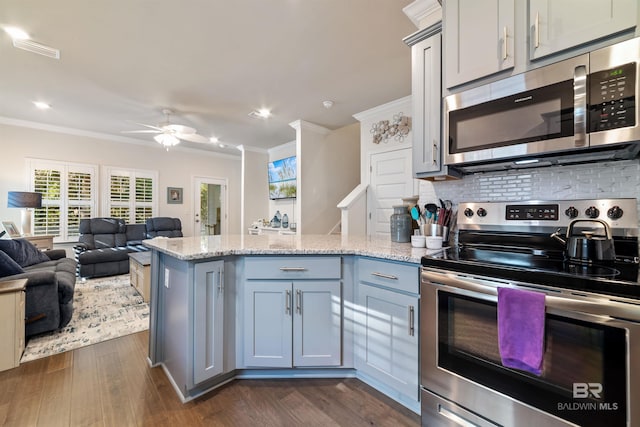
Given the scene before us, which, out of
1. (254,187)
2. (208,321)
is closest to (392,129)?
(208,321)

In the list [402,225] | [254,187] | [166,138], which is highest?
[166,138]

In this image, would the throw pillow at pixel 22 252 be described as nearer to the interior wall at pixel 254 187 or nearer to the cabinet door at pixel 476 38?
the interior wall at pixel 254 187

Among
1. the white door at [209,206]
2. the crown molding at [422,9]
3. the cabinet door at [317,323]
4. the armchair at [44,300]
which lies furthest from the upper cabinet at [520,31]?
the white door at [209,206]

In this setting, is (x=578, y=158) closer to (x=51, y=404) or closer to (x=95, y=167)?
(x=51, y=404)

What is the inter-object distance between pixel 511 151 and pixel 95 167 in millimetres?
6792

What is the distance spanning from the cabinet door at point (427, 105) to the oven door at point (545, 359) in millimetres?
772

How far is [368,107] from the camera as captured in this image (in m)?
4.12

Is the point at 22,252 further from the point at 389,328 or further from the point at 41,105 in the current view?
the point at 389,328

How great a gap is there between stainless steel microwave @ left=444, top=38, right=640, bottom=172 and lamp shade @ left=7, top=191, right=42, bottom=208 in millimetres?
5869

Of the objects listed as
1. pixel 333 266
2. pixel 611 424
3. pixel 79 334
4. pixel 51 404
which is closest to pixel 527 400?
pixel 611 424

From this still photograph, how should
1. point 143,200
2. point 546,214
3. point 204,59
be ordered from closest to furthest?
point 546,214, point 204,59, point 143,200

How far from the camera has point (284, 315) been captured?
1.81 m

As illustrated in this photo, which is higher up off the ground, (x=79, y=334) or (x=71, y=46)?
(x=71, y=46)

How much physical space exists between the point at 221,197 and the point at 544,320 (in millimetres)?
7137
